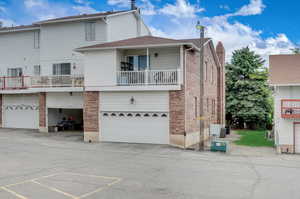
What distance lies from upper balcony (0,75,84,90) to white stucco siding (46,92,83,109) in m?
0.70

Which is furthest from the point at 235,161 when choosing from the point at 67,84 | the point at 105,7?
A: the point at 105,7

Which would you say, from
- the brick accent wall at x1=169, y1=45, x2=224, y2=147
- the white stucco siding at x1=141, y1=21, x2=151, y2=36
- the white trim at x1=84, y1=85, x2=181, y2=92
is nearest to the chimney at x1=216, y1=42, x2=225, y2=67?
the brick accent wall at x1=169, y1=45, x2=224, y2=147

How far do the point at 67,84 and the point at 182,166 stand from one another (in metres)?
12.9

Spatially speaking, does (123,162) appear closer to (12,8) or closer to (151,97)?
(151,97)

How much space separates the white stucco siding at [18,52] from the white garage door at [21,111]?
105 inches

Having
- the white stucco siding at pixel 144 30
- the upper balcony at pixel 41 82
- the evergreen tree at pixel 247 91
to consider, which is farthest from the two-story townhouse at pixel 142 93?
the evergreen tree at pixel 247 91

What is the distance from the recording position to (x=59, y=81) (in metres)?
23.0

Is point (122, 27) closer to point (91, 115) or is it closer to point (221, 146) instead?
→ point (91, 115)

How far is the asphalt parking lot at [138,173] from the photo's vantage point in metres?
9.03

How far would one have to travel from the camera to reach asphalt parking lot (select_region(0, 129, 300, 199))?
9031mm

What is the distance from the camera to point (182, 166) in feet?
42.6

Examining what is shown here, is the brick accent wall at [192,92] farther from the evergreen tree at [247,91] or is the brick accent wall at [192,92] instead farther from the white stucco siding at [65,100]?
the evergreen tree at [247,91]

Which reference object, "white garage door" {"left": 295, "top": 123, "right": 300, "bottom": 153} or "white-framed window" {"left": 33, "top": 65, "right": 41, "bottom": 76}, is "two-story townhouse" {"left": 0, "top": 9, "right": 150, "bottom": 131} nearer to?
"white-framed window" {"left": 33, "top": 65, "right": 41, "bottom": 76}

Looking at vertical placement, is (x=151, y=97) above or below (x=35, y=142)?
above
